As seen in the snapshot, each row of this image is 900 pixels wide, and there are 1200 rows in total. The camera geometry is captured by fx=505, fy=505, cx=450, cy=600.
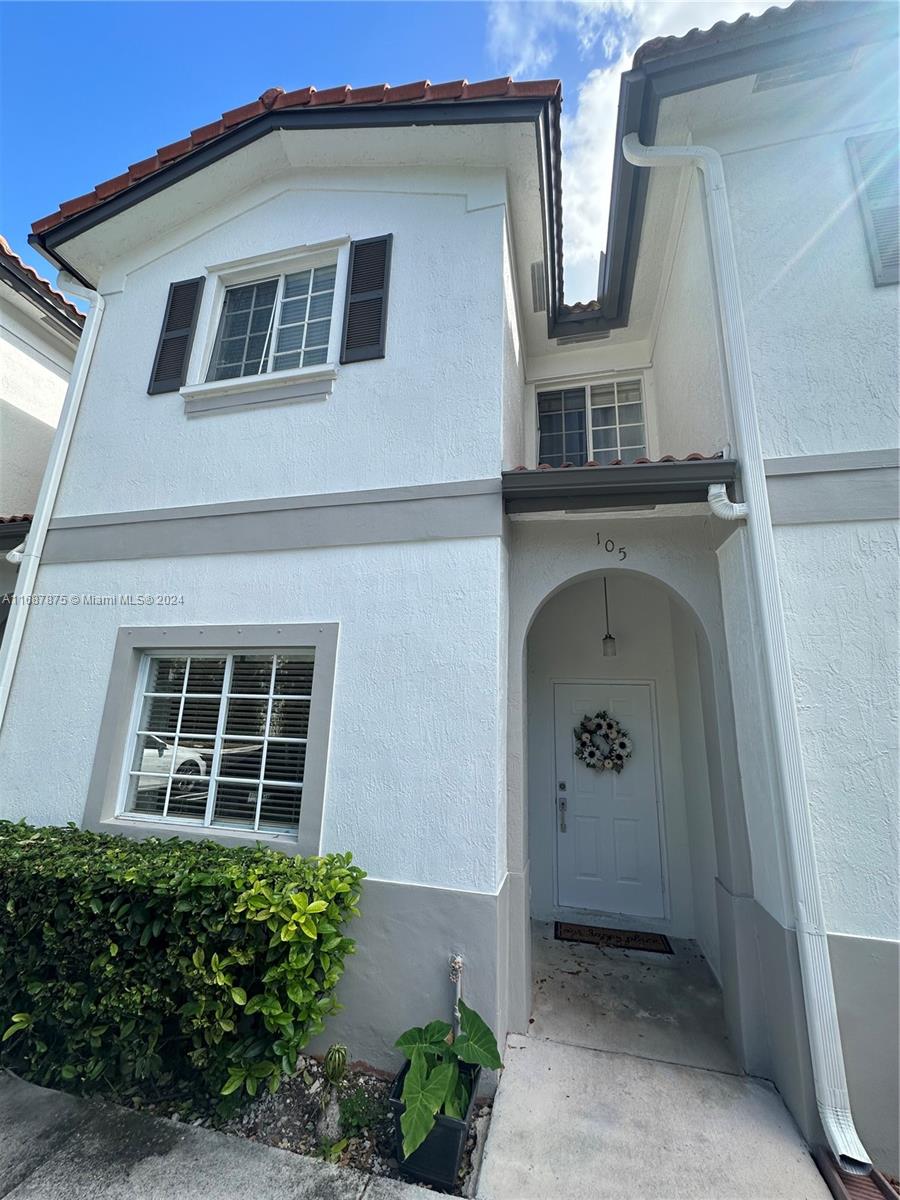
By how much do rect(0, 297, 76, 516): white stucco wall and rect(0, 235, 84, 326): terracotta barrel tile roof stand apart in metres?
0.34

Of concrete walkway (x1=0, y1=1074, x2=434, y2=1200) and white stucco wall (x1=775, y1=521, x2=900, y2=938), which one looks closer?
concrete walkway (x1=0, y1=1074, x2=434, y2=1200)

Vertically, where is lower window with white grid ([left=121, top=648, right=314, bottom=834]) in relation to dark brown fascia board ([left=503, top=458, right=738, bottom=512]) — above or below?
below

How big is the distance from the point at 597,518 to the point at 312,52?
614 cm

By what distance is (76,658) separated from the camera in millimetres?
4746

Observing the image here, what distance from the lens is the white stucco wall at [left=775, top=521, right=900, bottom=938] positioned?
3102 millimetres

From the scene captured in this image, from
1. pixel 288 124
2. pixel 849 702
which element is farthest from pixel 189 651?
pixel 288 124

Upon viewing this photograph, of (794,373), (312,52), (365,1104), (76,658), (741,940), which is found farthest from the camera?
(312,52)

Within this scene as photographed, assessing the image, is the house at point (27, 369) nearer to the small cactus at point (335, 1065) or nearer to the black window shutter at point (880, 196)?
the small cactus at point (335, 1065)

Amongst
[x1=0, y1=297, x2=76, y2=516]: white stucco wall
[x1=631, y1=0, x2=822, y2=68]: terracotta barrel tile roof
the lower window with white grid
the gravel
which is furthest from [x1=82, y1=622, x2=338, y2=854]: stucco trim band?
[x1=631, y1=0, x2=822, y2=68]: terracotta barrel tile roof

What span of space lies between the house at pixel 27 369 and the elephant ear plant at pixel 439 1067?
772 cm

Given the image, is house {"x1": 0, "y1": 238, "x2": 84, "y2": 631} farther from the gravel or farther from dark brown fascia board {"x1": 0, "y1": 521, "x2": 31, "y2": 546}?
the gravel

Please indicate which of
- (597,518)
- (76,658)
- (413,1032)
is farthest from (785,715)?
(76,658)

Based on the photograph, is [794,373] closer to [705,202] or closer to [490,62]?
[705,202]

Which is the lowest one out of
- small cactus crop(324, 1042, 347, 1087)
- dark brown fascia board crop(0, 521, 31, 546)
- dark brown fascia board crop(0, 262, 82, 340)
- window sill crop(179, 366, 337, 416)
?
small cactus crop(324, 1042, 347, 1087)
